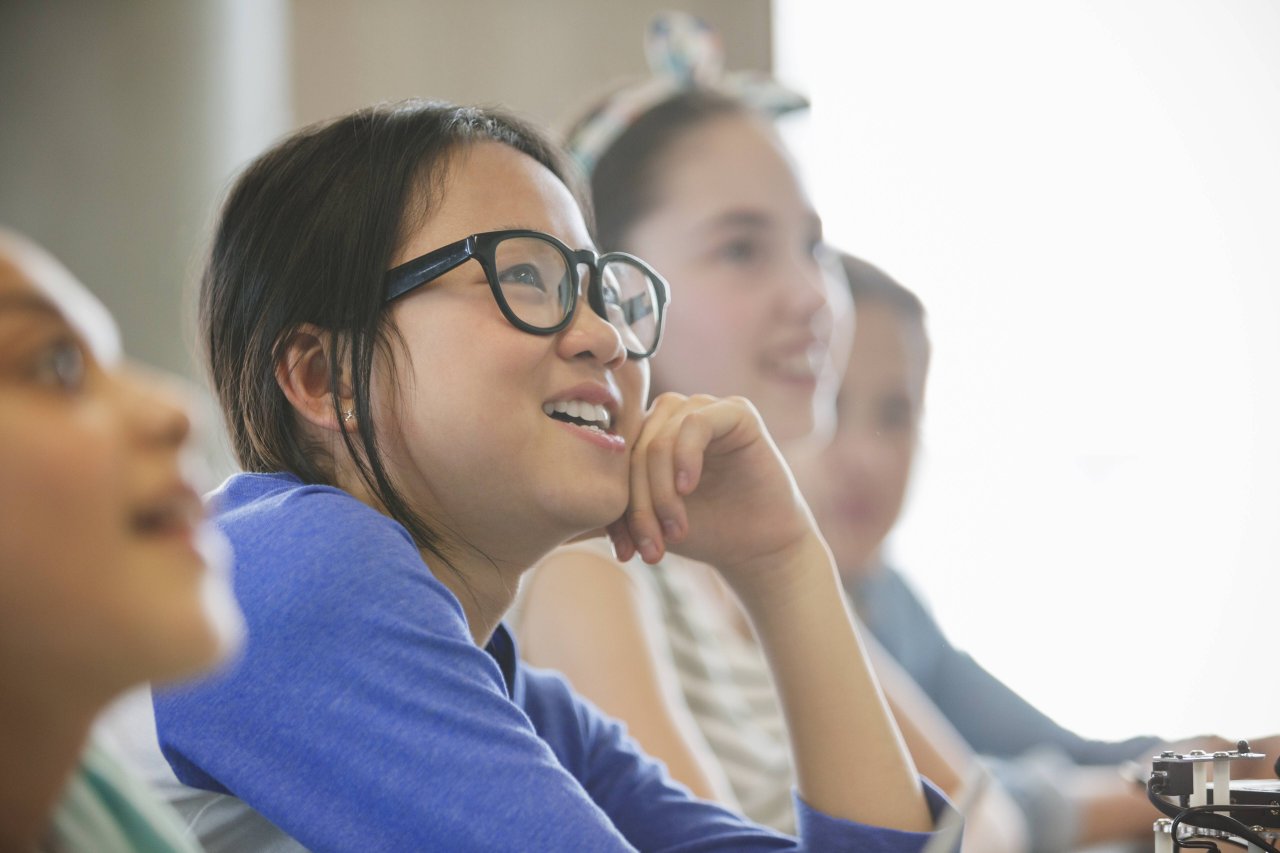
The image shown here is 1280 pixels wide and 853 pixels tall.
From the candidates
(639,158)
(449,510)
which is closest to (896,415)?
(639,158)

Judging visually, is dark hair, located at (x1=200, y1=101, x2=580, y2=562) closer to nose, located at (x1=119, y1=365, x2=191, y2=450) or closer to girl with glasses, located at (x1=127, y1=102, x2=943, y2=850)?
girl with glasses, located at (x1=127, y1=102, x2=943, y2=850)

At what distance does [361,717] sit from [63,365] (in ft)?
0.98

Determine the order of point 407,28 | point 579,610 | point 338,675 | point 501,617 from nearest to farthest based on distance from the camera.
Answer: point 338,675, point 501,617, point 579,610, point 407,28

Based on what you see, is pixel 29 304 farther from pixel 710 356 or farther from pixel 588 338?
pixel 710 356

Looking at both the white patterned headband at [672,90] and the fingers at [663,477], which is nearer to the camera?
Result: the fingers at [663,477]

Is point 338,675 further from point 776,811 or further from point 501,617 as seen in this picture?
point 776,811

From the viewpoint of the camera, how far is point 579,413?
0.80 m

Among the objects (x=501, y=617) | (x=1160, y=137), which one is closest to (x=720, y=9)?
(x=1160, y=137)

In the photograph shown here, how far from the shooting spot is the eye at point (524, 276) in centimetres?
78

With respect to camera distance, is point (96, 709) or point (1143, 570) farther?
point (1143, 570)

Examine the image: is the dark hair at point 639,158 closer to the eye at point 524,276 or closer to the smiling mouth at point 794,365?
the smiling mouth at point 794,365

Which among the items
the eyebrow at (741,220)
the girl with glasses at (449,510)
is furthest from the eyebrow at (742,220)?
the girl with glasses at (449,510)

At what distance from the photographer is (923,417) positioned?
171 centimetres

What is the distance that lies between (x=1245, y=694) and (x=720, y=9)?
73.4 inches
